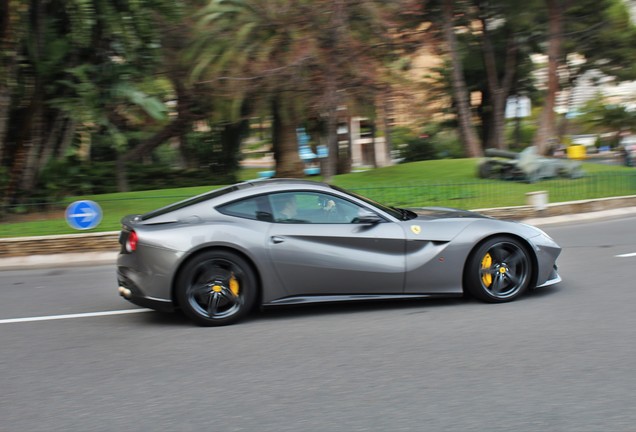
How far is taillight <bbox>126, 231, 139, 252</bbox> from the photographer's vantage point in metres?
6.36

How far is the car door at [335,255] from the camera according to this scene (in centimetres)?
644

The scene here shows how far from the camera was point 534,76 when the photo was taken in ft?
119

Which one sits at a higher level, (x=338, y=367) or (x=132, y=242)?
(x=132, y=242)

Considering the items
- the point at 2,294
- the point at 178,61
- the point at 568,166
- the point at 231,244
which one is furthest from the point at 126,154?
the point at 231,244

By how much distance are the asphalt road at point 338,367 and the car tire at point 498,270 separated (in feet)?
0.50

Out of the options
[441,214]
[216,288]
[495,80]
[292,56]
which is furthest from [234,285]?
[495,80]

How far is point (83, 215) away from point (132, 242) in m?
5.73

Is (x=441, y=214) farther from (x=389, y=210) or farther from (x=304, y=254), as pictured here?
(x=304, y=254)

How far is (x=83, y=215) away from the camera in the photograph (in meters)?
11.7

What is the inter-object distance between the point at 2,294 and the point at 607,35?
27294 mm

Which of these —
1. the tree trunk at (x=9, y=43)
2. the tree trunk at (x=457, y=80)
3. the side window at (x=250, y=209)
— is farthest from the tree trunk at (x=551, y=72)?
the side window at (x=250, y=209)

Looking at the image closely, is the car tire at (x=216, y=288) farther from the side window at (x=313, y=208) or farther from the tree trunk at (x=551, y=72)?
the tree trunk at (x=551, y=72)

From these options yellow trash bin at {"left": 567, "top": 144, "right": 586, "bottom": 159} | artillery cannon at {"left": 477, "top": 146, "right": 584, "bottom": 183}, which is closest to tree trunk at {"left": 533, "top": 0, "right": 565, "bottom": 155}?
artillery cannon at {"left": 477, "top": 146, "right": 584, "bottom": 183}

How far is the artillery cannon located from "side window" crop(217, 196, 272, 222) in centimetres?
1282
